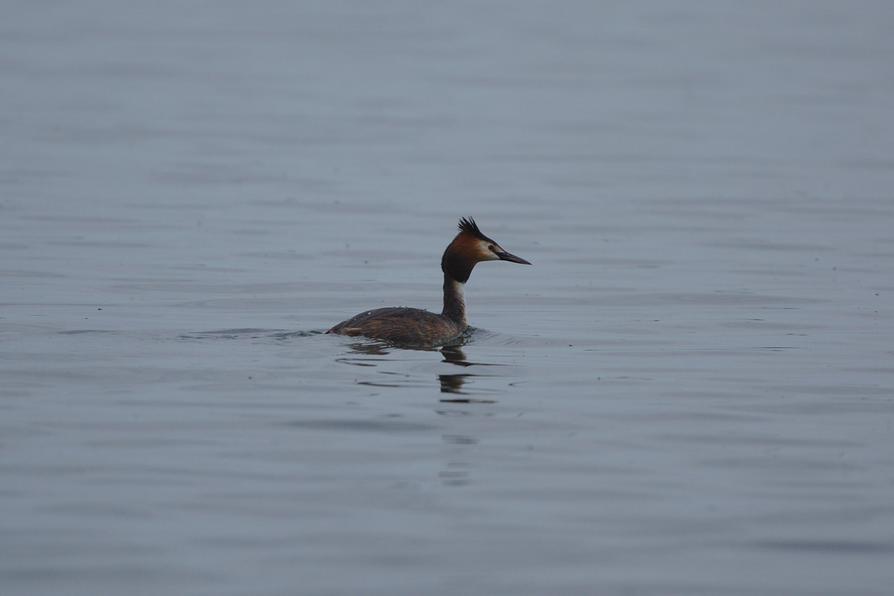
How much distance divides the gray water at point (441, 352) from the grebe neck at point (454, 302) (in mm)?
284

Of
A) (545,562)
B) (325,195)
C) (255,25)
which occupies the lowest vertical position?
(545,562)

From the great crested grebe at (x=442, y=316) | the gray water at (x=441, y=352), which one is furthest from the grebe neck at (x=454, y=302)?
the gray water at (x=441, y=352)

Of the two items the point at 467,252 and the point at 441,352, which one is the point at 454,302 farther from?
the point at 441,352

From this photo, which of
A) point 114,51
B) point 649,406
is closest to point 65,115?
point 114,51

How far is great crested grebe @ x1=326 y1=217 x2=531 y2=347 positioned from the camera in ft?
45.7

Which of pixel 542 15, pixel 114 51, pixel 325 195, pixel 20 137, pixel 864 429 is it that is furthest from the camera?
pixel 542 15

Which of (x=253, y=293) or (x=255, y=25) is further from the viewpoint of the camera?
(x=255, y=25)

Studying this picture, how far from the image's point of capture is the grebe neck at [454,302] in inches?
593

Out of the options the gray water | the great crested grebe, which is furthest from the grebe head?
the gray water

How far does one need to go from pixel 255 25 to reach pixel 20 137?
1228 inches

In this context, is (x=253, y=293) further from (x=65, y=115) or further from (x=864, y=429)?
(x=65, y=115)

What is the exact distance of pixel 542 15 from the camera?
6881 cm

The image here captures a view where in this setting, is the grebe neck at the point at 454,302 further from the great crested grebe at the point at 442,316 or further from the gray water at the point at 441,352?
the gray water at the point at 441,352

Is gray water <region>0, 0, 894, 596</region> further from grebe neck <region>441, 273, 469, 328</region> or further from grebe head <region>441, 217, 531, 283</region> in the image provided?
grebe head <region>441, 217, 531, 283</region>
